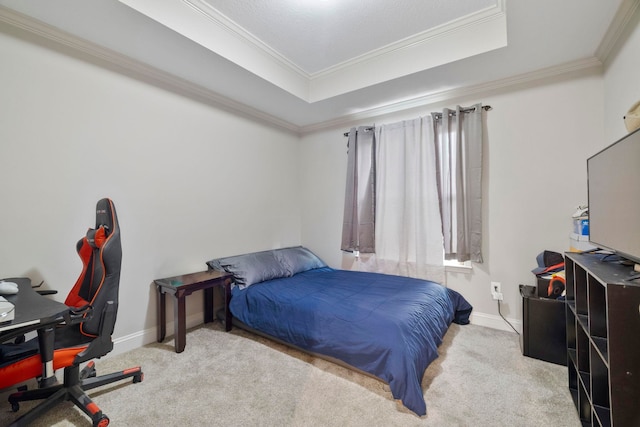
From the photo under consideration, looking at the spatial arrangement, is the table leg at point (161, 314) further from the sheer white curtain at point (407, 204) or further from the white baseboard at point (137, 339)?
the sheer white curtain at point (407, 204)

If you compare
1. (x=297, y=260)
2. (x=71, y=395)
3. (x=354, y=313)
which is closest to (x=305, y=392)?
(x=354, y=313)

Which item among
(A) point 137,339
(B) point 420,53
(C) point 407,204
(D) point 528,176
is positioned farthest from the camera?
(C) point 407,204

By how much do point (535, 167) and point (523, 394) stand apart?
76.0 inches

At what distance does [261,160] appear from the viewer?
11.5ft

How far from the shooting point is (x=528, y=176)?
257 cm

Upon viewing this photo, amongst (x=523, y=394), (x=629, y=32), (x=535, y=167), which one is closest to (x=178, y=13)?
(x=629, y=32)

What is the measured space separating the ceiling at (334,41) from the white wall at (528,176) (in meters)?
0.21

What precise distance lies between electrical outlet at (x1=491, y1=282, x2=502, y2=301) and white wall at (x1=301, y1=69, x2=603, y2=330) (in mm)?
44

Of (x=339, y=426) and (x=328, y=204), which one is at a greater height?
(x=328, y=204)

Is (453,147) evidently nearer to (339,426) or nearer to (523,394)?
(523,394)

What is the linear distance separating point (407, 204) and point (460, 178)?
0.62 metres

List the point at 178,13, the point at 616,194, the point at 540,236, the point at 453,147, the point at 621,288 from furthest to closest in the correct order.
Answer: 1. the point at 453,147
2. the point at 540,236
3. the point at 178,13
4. the point at 616,194
5. the point at 621,288

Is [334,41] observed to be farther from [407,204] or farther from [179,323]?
[179,323]

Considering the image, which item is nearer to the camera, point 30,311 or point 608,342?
point 608,342
